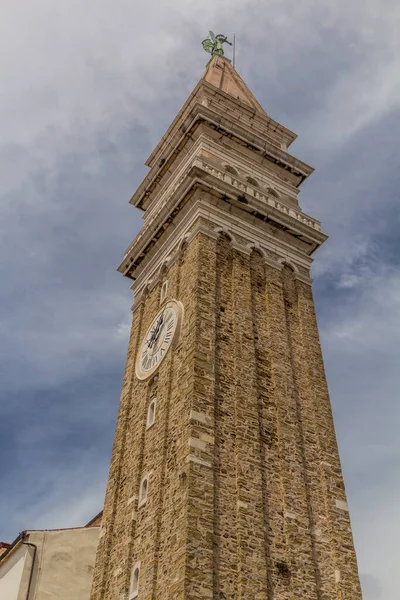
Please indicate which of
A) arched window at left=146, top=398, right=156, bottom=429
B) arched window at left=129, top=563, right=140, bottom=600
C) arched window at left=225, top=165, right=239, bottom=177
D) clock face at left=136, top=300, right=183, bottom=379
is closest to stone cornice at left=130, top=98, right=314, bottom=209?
arched window at left=225, top=165, right=239, bottom=177

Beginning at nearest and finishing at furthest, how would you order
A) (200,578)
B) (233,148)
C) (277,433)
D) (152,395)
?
(200,578), (277,433), (152,395), (233,148)

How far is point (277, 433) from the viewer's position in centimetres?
1844

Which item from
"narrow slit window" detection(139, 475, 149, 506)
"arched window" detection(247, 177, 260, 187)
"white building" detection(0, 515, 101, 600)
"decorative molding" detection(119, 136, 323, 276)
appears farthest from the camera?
"arched window" detection(247, 177, 260, 187)

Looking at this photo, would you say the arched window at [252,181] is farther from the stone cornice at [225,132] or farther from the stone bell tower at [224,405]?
the stone cornice at [225,132]

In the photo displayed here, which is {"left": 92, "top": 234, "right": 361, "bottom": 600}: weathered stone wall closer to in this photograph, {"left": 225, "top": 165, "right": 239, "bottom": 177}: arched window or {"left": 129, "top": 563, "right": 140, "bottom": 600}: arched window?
{"left": 129, "top": 563, "right": 140, "bottom": 600}: arched window

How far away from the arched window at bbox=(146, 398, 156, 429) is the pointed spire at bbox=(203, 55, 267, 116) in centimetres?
1641

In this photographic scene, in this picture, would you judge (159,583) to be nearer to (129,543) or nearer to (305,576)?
(129,543)

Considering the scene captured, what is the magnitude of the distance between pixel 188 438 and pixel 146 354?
621 centimetres

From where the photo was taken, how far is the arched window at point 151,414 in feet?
63.9

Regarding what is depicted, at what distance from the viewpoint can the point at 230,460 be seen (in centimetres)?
1677

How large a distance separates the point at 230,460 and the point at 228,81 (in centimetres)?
2330

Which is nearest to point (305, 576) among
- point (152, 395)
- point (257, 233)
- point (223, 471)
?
point (223, 471)

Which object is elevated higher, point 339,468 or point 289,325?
point 289,325

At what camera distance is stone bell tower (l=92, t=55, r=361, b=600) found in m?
15.4
